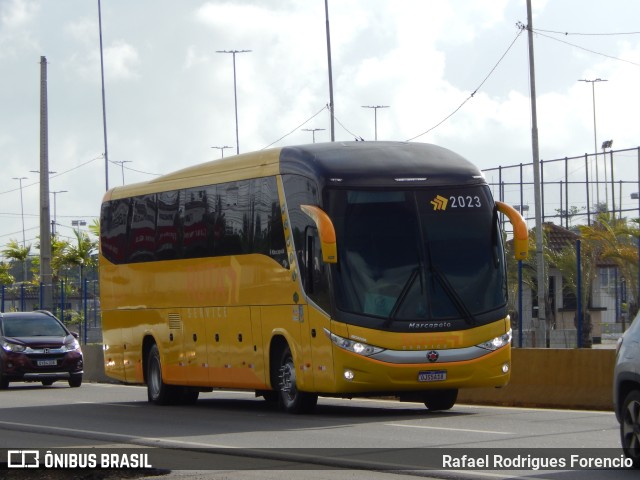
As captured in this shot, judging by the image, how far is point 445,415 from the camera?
64.1 ft

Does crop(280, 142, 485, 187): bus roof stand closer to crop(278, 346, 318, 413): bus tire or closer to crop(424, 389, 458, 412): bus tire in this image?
crop(278, 346, 318, 413): bus tire

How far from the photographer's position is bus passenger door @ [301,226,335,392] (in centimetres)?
1858

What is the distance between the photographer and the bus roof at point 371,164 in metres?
→ 19.0

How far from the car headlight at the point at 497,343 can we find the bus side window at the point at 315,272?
2.21m

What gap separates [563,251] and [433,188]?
2736cm

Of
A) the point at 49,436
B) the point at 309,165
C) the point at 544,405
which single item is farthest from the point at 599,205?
the point at 49,436

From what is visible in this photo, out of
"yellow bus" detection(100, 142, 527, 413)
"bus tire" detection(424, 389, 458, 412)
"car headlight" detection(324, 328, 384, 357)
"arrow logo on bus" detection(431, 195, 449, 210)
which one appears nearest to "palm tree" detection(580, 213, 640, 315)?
"bus tire" detection(424, 389, 458, 412)

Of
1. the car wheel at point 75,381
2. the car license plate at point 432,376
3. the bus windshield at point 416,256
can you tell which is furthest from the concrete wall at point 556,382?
the car wheel at point 75,381

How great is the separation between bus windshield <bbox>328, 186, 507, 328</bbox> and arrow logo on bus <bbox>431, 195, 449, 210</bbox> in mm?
14

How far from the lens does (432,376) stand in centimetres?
Answer: 1852

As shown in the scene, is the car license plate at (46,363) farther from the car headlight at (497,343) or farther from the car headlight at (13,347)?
the car headlight at (497,343)

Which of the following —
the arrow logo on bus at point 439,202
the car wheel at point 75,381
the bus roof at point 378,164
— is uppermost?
the bus roof at point 378,164

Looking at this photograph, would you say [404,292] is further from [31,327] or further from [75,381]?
[31,327]

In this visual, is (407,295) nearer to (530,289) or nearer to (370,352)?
(370,352)
